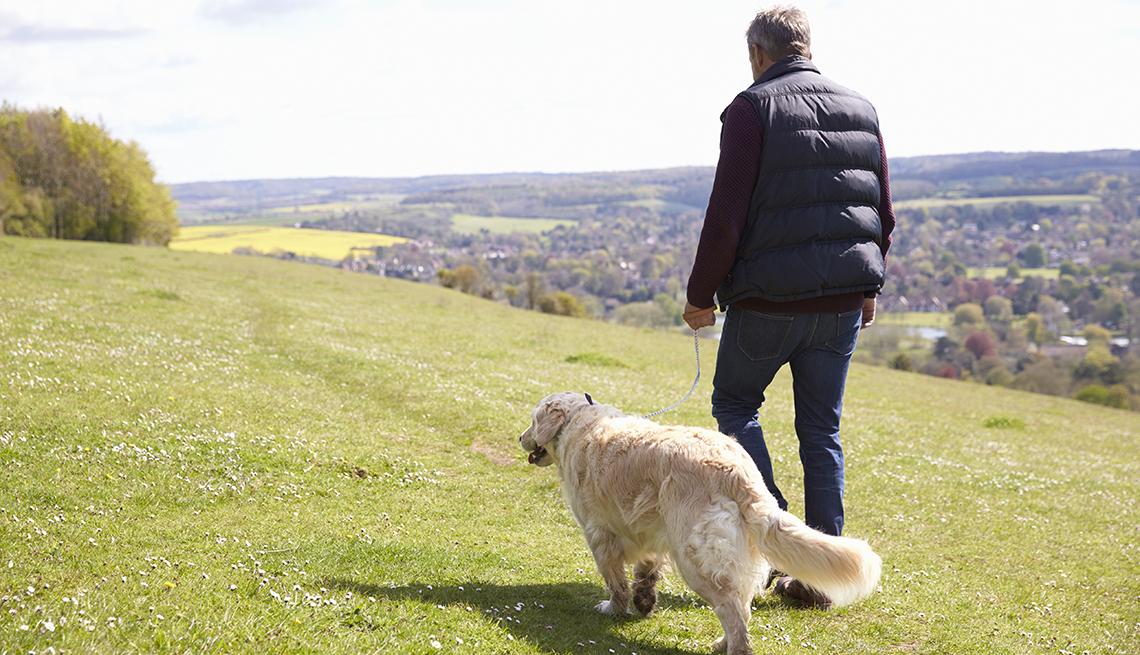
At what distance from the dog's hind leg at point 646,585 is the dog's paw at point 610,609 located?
16 centimetres

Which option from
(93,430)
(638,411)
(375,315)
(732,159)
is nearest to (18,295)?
(375,315)

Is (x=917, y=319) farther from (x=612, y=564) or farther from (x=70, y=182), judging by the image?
(x=612, y=564)

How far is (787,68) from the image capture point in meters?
6.25

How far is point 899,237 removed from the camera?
183250mm

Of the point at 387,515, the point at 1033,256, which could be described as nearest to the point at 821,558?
the point at 387,515

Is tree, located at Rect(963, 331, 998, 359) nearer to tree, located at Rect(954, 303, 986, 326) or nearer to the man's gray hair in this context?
tree, located at Rect(954, 303, 986, 326)

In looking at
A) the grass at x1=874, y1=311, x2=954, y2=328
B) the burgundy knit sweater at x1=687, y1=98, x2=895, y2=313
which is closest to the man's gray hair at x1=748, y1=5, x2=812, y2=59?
the burgundy knit sweater at x1=687, y1=98, x2=895, y2=313

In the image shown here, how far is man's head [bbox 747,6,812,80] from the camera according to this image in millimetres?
→ 6371

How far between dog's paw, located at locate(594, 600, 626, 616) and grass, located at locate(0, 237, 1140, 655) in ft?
0.37

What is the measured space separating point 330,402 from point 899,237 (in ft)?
618

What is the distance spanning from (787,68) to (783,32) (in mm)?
337

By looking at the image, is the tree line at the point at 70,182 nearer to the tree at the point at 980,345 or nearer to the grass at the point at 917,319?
the tree at the point at 980,345

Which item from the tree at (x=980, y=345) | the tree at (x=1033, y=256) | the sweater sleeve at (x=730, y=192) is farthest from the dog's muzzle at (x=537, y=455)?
the tree at (x=1033, y=256)

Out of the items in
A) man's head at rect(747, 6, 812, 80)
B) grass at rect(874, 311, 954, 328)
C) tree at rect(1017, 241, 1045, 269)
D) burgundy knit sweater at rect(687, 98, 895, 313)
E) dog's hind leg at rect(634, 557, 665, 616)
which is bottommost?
grass at rect(874, 311, 954, 328)
